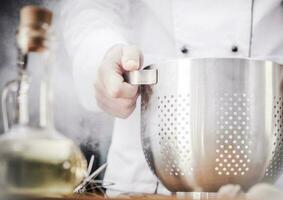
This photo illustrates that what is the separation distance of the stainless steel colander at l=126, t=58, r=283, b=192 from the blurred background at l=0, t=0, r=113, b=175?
0.34 metres

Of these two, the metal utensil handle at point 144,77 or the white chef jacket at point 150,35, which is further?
the white chef jacket at point 150,35

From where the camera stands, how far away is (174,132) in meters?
0.66

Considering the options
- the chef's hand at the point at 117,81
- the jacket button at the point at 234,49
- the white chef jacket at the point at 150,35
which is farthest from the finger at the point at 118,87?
the jacket button at the point at 234,49

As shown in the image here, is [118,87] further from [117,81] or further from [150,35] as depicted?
[150,35]

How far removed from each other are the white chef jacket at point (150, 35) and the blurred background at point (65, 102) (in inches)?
0.7

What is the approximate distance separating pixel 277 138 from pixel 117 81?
0.22 m

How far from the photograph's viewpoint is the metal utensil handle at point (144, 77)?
0.66 m

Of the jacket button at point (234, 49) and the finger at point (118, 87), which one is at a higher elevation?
the jacket button at point (234, 49)

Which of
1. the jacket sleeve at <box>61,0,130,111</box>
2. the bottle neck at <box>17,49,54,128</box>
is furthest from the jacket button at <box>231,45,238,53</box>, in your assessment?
the bottle neck at <box>17,49,54,128</box>

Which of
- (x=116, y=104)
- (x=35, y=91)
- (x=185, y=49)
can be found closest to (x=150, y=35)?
(x=185, y=49)

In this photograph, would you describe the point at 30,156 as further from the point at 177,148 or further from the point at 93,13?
the point at 93,13

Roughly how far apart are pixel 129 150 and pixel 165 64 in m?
0.33

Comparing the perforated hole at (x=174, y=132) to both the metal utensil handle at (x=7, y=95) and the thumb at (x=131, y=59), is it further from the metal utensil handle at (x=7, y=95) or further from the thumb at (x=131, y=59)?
the metal utensil handle at (x=7, y=95)

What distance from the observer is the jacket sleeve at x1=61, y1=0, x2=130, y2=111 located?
87 cm
